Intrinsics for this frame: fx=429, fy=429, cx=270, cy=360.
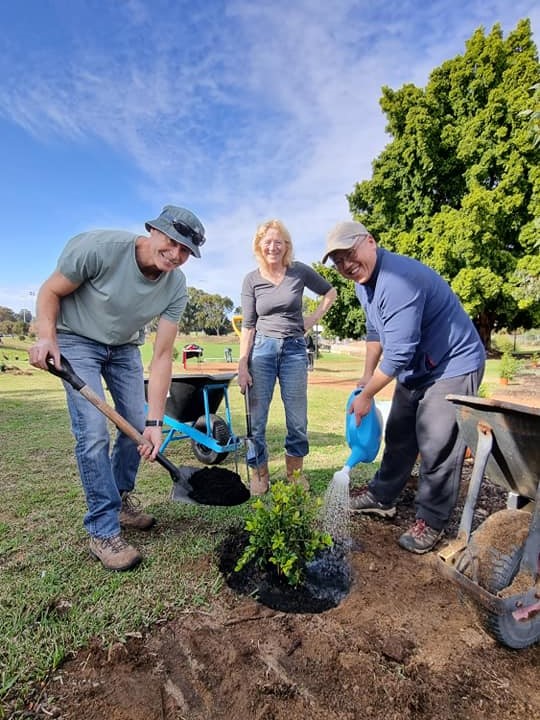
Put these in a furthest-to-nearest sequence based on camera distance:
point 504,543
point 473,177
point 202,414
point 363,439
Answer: point 473,177
point 202,414
point 363,439
point 504,543

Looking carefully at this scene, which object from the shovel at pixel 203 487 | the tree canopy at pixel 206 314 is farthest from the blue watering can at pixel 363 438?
the tree canopy at pixel 206 314

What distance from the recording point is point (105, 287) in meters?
2.12

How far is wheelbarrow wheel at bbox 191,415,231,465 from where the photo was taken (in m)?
4.06

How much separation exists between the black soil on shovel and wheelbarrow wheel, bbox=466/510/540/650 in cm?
65

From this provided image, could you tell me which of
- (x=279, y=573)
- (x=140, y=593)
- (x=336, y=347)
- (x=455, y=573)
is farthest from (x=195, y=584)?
(x=336, y=347)

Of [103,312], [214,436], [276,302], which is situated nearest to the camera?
[103,312]

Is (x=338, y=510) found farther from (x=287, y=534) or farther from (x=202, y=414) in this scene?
(x=202, y=414)

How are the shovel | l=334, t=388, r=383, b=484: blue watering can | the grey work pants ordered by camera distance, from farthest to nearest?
l=334, t=388, r=383, b=484: blue watering can < the shovel < the grey work pants

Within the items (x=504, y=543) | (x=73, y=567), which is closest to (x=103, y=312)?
(x=73, y=567)

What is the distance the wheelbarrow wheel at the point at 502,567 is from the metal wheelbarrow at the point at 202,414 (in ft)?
8.08

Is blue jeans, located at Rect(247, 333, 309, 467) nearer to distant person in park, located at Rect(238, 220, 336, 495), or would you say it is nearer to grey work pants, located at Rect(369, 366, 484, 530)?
distant person in park, located at Rect(238, 220, 336, 495)

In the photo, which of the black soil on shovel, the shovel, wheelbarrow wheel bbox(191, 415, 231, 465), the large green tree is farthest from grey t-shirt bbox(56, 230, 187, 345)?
the large green tree

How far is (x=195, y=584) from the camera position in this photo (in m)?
1.95

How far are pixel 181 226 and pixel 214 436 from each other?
2418 millimetres
